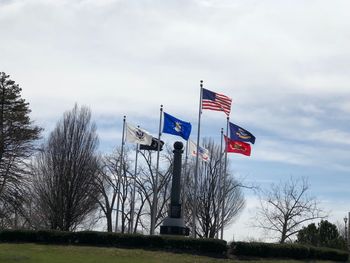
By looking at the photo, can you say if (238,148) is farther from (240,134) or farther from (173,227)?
(173,227)

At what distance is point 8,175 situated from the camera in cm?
3528

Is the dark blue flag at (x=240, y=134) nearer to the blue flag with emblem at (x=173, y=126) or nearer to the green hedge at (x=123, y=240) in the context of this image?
the blue flag with emblem at (x=173, y=126)

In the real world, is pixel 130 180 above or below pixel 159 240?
above

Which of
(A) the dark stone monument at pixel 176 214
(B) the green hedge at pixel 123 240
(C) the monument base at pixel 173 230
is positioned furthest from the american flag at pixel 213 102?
(B) the green hedge at pixel 123 240

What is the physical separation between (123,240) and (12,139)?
41.7 feet

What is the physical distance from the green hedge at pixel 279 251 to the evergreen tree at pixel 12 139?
14.9 meters

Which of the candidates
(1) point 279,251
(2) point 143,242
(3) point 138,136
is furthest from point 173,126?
(1) point 279,251

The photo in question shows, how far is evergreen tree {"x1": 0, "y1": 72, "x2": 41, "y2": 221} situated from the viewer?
3512 cm

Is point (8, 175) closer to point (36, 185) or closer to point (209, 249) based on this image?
point (36, 185)

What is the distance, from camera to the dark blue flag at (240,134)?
114ft

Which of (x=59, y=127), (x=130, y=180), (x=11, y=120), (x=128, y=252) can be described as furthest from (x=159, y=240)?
(x=130, y=180)

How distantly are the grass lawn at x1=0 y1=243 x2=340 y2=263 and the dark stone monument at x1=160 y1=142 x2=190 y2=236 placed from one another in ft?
19.5

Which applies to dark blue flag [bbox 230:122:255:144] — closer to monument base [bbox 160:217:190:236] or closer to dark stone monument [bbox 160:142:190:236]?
dark stone monument [bbox 160:142:190:236]

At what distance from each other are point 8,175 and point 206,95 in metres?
13.4
